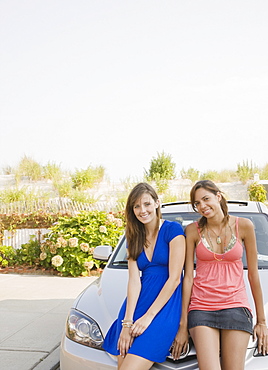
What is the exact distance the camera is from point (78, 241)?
30.3 feet

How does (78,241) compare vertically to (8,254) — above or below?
above

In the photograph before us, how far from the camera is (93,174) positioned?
1973cm

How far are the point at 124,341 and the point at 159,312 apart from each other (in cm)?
29

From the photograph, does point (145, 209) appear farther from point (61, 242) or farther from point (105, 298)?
point (61, 242)

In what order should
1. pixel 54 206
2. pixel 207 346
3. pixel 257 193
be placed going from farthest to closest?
pixel 257 193 → pixel 54 206 → pixel 207 346

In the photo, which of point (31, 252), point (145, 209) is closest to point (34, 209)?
point (31, 252)

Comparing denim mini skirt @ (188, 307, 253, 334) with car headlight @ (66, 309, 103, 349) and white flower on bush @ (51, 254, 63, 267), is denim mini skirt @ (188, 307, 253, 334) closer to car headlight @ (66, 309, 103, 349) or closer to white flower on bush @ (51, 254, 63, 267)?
car headlight @ (66, 309, 103, 349)

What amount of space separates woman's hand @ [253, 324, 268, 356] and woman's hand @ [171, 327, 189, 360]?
0.45 meters

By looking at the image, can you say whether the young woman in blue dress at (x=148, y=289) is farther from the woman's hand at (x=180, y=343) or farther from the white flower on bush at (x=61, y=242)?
the white flower on bush at (x=61, y=242)

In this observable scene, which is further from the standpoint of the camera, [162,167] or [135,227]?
[162,167]

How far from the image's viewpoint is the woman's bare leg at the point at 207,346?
2510mm

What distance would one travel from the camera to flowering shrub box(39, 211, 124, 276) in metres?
9.10

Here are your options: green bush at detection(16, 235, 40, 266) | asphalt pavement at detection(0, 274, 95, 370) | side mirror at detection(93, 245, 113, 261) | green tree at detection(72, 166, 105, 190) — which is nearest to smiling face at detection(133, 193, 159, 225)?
side mirror at detection(93, 245, 113, 261)

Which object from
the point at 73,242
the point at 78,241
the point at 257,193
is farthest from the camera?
the point at 257,193
